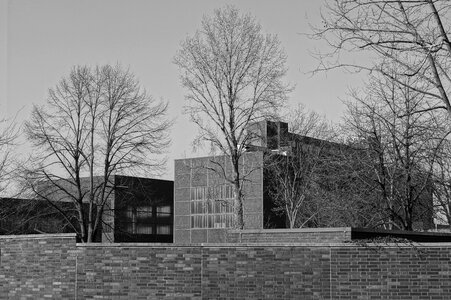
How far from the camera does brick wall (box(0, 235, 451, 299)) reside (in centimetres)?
1712

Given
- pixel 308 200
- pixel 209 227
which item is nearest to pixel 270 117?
pixel 308 200

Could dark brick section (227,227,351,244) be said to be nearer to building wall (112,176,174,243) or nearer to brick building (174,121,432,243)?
brick building (174,121,432,243)

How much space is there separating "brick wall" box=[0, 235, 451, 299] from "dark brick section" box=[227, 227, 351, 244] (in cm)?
239

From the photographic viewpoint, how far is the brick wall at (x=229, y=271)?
17125 millimetres

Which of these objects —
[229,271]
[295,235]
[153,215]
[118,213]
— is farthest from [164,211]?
[229,271]

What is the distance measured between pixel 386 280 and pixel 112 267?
670 cm

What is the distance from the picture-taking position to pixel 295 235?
22078 mm

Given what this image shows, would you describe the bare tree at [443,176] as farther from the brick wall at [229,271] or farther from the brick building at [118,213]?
the brick building at [118,213]

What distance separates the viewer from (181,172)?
78.6 metres

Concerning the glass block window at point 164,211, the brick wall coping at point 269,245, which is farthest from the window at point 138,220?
the brick wall coping at point 269,245

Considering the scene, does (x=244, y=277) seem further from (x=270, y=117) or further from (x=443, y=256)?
(x=270, y=117)

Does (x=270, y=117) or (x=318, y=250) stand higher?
(x=270, y=117)

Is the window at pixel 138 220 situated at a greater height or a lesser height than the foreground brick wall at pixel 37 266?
greater

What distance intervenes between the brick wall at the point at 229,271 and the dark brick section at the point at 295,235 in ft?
7.84
